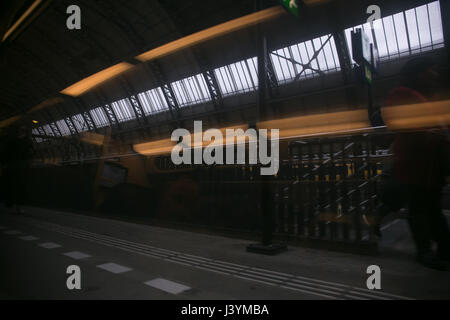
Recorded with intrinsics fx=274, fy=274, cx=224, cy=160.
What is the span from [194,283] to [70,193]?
25.1 feet

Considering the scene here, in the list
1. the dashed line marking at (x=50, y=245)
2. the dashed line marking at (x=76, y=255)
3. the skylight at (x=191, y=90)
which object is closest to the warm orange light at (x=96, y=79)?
the skylight at (x=191, y=90)

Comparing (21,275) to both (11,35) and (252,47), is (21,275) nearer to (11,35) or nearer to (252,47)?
(11,35)

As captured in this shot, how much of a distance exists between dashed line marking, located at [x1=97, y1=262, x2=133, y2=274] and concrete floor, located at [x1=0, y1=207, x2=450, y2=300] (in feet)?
0.04

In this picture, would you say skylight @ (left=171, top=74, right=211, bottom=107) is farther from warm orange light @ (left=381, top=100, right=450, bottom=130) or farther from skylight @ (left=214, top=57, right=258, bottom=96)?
warm orange light @ (left=381, top=100, right=450, bottom=130)

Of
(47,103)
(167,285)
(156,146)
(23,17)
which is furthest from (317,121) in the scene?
(47,103)

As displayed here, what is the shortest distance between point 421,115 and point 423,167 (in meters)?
0.54

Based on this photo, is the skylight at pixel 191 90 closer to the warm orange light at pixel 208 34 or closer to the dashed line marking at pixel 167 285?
the warm orange light at pixel 208 34

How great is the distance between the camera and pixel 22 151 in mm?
8367

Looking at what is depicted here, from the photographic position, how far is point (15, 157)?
8438 millimetres

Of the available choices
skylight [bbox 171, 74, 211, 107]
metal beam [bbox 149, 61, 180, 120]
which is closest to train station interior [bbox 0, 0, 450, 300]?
skylight [bbox 171, 74, 211, 107]

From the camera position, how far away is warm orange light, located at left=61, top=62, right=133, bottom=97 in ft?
72.5

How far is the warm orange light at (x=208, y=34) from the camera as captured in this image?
52.2ft

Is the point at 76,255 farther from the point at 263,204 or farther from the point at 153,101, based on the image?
the point at 153,101
